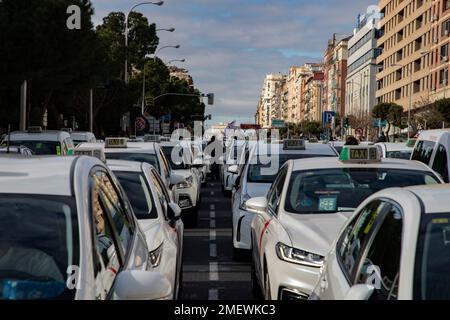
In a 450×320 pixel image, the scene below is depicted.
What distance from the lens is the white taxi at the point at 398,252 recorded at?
3.51m

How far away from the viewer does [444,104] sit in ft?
203

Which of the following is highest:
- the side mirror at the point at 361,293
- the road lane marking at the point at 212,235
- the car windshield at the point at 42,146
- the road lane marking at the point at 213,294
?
the car windshield at the point at 42,146

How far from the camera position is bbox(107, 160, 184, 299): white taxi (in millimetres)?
6500

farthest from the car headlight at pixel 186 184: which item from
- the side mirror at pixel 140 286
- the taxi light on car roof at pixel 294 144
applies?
the side mirror at pixel 140 286

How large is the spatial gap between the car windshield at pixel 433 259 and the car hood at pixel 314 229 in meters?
2.59

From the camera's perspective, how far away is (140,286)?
359 centimetres

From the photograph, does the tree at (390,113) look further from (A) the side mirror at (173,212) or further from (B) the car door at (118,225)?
(B) the car door at (118,225)

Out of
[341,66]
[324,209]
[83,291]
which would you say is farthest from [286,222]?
[341,66]

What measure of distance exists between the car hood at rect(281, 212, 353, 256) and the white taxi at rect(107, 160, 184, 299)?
1.07 m

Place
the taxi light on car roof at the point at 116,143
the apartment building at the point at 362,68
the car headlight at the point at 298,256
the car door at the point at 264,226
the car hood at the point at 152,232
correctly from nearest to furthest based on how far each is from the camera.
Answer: the car headlight at the point at 298,256 → the car hood at the point at 152,232 → the car door at the point at 264,226 → the taxi light on car roof at the point at 116,143 → the apartment building at the point at 362,68

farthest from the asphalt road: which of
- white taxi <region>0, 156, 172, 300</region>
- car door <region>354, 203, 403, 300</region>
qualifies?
car door <region>354, 203, 403, 300</region>

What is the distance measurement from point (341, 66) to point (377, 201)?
467ft

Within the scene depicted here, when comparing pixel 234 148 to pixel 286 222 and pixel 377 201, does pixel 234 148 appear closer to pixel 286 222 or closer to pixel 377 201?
pixel 286 222

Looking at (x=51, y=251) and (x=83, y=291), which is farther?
(x=51, y=251)
